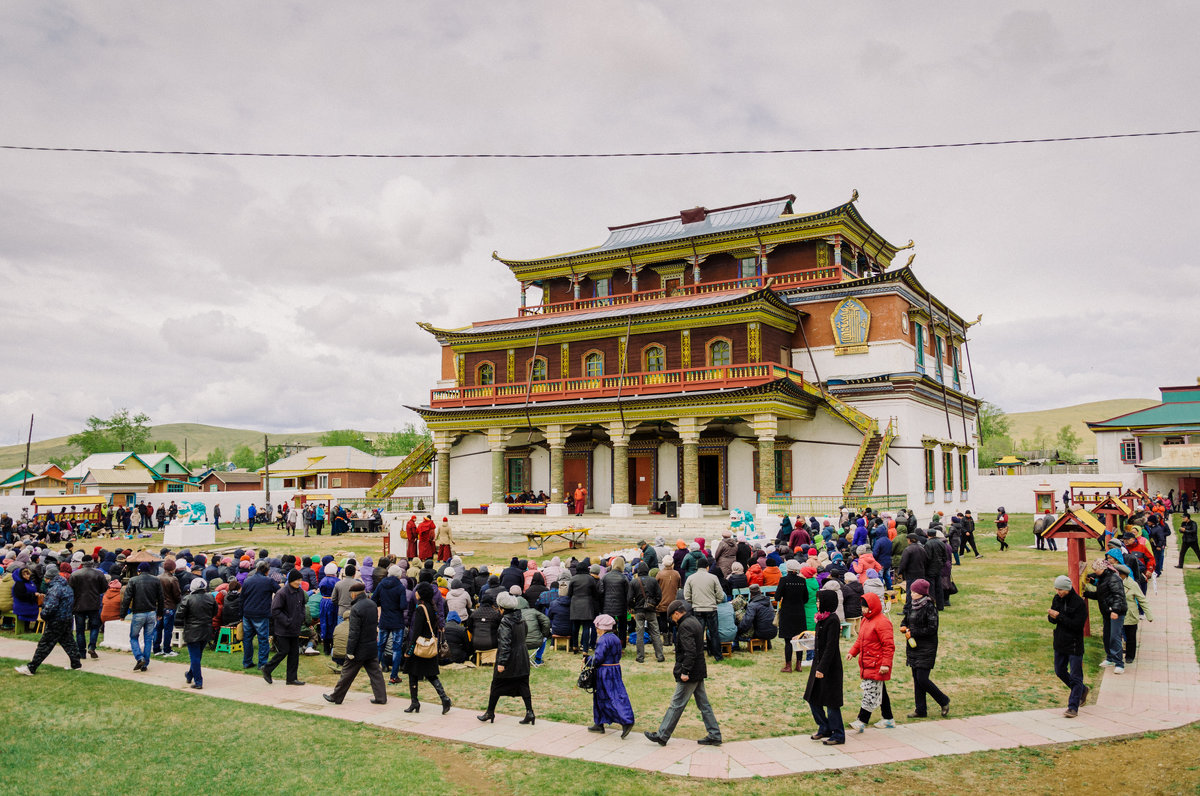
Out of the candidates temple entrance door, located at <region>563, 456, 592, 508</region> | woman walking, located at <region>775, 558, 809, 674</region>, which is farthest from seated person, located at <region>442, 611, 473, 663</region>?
temple entrance door, located at <region>563, 456, 592, 508</region>

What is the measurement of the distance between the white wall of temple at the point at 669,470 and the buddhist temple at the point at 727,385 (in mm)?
70

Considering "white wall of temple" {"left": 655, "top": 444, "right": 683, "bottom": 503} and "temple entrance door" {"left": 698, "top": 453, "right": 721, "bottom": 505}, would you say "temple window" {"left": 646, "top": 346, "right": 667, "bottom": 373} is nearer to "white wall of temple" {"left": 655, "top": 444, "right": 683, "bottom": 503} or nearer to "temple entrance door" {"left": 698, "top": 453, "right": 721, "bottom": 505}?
"white wall of temple" {"left": 655, "top": 444, "right": 683, "bottom": 503}

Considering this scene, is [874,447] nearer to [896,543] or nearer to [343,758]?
[896,543]

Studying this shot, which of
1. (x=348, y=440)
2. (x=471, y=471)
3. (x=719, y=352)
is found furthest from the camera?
(x=348, y=440)

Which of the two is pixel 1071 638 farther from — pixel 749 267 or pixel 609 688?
pixel 749 267

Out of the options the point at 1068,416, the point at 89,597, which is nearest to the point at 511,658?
the point at 89,597

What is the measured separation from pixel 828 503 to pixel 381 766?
27093mm

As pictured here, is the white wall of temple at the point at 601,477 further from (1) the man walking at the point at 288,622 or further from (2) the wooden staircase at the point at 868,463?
(1) the man walking at the point at 288,622

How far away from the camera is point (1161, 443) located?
163ft

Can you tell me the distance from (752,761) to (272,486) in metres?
83.8

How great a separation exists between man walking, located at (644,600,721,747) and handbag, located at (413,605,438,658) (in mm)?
3017

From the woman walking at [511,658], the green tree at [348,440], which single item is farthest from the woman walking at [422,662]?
the green tree at [348,440]

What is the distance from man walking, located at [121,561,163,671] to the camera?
12.8 metres

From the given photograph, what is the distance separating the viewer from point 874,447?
3431 cm
